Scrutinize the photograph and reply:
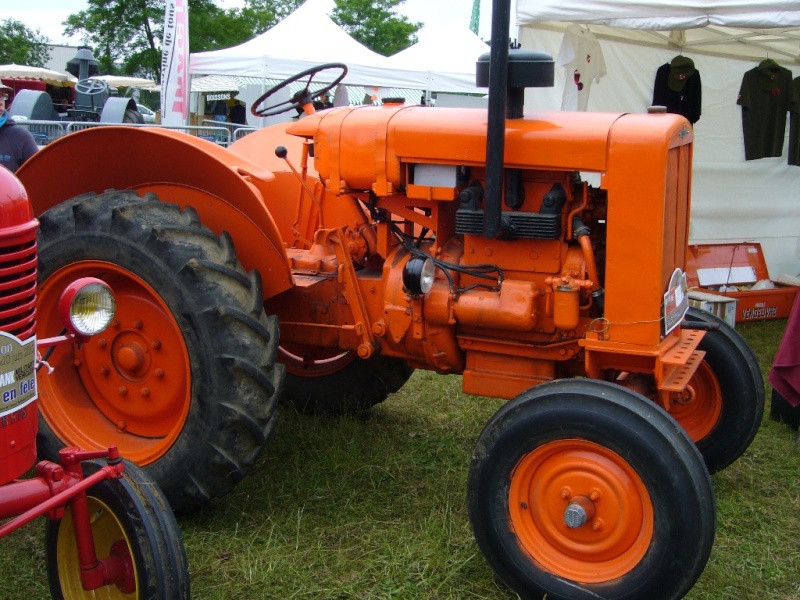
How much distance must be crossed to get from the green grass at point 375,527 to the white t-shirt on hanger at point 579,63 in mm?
3158

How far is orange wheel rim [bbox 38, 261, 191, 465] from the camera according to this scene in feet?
10.5

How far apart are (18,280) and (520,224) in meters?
1.67

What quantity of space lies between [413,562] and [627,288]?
3.81 feet

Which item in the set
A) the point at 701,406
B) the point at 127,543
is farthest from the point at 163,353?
the point at 701,406

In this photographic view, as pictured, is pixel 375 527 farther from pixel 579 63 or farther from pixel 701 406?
pixel 579 63

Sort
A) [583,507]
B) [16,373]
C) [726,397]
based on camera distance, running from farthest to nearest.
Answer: [726,397] → [583,507] → [16,373]

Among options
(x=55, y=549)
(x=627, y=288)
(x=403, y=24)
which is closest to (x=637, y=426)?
(x=627, y=288)

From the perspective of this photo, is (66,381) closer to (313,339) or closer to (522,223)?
(313,339)

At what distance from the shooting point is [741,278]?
710 cm

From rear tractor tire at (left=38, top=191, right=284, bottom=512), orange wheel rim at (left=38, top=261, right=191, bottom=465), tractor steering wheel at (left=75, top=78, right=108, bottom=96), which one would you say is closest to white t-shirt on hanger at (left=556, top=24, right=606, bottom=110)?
rear tractor tire at (left=38, top=191, right=284, bottom=512)

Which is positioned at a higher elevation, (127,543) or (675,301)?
(675,301)

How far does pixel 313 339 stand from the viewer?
3.53 m

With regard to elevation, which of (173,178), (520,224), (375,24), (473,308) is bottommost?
(473,308)

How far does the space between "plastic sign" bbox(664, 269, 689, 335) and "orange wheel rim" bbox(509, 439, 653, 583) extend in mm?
599
